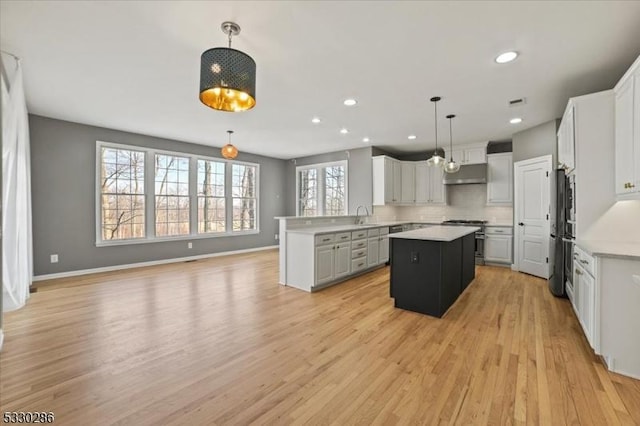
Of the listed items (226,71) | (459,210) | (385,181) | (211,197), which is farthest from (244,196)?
(226,71)

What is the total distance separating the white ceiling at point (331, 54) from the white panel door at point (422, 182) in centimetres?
230

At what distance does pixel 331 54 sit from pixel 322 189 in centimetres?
543

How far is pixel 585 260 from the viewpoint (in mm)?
2641

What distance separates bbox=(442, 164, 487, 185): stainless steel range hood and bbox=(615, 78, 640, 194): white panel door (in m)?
3.43

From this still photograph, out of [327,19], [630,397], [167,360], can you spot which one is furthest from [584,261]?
[167,360]

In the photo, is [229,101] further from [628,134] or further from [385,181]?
[385,181]

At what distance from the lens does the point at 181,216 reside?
22.1 ft

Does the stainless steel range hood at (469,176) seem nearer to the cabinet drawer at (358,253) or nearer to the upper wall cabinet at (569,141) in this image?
the upper wall cabinet at (569,141)

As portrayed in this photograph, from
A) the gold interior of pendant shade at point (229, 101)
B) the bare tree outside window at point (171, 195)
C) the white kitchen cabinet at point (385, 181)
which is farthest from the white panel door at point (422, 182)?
the gold interior of pendant shade at point (229, 101)

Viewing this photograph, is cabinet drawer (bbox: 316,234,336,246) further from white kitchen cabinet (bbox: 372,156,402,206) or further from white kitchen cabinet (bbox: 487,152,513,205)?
white kitchen cabinet (bbox: 487,152,513,205)

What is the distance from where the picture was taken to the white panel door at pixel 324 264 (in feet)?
14.3

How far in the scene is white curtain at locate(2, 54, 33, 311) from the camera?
9.48 feet

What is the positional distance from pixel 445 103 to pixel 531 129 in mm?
2376

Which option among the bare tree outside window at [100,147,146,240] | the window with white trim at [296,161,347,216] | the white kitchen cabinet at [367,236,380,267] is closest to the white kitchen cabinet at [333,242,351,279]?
the white kitchen cabinet at [367,236,380,267]
